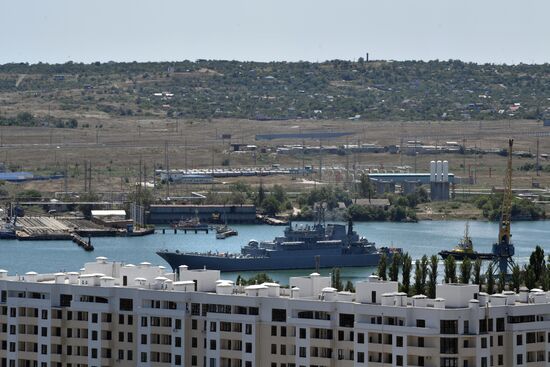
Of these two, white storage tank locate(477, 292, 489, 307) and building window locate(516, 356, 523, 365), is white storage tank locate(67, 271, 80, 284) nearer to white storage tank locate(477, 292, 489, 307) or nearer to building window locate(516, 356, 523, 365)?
white storage tank locate(477, 292, 489, 307)

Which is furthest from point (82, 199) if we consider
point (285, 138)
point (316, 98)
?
point (316, 98)

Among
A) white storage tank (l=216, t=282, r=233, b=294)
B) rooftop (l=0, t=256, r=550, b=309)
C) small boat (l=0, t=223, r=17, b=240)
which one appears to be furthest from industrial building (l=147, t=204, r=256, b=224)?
white storage tank (l=216, t=282, r=233, b=294)

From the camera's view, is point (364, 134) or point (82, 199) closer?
point (82, 199)

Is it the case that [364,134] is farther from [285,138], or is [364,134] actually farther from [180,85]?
[180,85]

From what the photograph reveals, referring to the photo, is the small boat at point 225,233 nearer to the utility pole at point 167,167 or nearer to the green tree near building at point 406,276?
the utility pole at point 167,167

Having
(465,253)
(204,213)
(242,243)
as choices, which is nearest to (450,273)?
(465,253)
